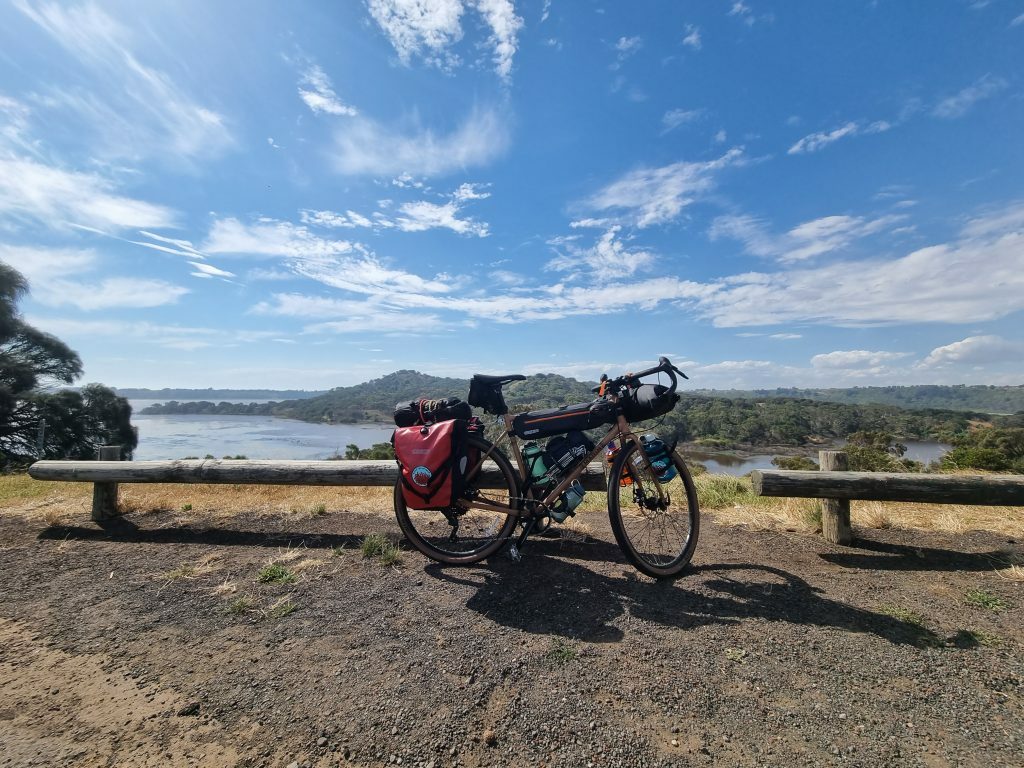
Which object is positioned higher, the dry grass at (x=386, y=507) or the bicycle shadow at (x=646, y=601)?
the dry grass at (x=386, y=507)

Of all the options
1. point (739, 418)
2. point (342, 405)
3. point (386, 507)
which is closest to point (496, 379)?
point (386, 507)

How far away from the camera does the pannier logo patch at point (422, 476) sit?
3320 mm

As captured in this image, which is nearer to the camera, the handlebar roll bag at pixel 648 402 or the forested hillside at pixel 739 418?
the handlebar roll bag at pixel 648 402

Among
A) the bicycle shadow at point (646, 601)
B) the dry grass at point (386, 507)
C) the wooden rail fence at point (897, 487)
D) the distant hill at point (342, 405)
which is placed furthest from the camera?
the distant hill at point (342, 405)

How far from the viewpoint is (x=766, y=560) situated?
3756 millimetres

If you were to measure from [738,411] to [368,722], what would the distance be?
2876 inches

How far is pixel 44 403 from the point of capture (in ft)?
78.6

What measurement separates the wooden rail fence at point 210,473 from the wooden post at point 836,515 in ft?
14.5

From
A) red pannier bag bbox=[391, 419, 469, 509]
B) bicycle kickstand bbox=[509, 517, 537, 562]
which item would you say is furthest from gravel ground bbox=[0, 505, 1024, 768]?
red pannier bag bbox=[391, 419, 469, 509]

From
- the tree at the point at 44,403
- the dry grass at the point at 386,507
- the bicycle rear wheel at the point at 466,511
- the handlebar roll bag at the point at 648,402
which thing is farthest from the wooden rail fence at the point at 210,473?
the tree at the point at 44,403

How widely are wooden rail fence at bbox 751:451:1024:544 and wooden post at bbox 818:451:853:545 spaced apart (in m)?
0.17

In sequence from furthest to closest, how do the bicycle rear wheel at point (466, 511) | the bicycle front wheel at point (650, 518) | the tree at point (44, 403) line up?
the tree at point (44, 403)
the bicycle rear wheel at point (466, 511)
the bicycle front wheel at point (650, 518)

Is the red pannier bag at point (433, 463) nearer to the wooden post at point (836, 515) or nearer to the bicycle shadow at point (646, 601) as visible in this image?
the bicycle shadow at point (646, 601)

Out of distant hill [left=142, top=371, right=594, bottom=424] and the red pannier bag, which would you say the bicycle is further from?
distant hill [left=142, top=371, right=594, bottom=424]
